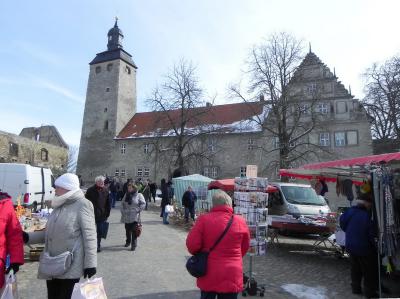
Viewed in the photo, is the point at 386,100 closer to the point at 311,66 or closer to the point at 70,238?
the point at 311,66

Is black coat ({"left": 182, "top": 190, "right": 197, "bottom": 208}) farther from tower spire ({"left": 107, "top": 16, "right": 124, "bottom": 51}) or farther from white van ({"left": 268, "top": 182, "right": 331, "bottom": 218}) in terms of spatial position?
tower spire ({"left": 107, "top": 16, "right": 124, "bottom": 51})

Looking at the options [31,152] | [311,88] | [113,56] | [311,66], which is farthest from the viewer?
[113,56]

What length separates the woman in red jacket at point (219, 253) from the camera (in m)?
4.25

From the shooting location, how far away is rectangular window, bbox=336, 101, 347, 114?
39812 millimetres

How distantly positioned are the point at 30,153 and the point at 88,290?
49.2 metres


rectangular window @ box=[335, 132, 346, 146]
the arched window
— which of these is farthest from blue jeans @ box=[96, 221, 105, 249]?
the arched window

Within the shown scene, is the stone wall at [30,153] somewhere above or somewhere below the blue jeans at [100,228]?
above

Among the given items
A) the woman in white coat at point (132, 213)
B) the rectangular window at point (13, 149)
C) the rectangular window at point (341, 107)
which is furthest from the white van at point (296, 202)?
the rectangular window at point (13, 149)

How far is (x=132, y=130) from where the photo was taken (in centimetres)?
5625

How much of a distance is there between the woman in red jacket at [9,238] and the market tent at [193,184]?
61.4 feet

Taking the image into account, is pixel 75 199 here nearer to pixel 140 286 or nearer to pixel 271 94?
pixel 140 286

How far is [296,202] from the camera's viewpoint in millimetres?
13633

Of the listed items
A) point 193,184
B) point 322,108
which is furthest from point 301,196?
point 322,108

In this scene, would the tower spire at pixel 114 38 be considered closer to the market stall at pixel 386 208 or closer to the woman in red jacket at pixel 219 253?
the market stall at pixel 386 208
